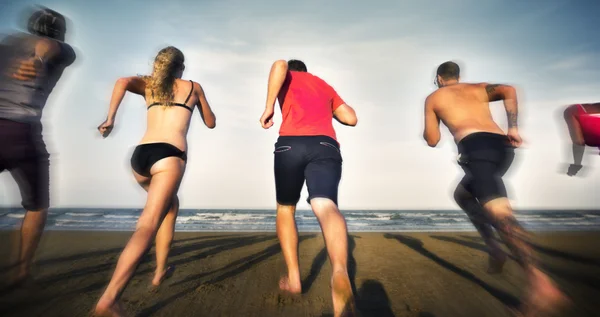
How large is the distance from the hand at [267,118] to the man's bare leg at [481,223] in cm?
218

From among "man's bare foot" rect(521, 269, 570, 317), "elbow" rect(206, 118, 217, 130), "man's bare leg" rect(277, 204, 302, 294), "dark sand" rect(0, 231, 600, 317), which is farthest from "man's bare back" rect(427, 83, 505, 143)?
"elbow" rect(206, 118, 217, 130)

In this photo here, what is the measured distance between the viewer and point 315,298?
302cm

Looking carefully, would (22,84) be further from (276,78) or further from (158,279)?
(276,78)

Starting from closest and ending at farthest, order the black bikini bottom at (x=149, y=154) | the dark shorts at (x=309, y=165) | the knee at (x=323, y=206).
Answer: the knee at (x=323, y=206), the dark shorts at (x=309, y=165), the black bikini bottom at (x=149, y=154)

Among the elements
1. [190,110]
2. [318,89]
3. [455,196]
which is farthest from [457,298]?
[190,110]

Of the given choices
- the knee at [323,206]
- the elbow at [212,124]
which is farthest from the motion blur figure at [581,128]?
the elbow at [212,124]

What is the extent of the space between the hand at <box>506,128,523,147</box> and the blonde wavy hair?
9.63 feet

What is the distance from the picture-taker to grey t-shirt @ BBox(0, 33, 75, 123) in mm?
2938

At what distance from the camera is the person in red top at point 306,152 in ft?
7.69

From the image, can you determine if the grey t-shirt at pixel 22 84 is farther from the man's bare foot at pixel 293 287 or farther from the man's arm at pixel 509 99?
the man's arm at pixel 509 99

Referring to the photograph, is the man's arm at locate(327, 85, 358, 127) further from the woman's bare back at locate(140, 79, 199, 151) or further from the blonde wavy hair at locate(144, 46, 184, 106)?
the blonde wavy hair at locate(144, 46, 184, 106)

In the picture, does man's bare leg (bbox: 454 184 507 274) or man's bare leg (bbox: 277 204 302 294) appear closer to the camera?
man's bare leg (bbox: 277 204 302 294)

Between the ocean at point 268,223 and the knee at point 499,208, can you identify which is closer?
the knee at point 499,208

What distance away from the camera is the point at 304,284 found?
3471mm
